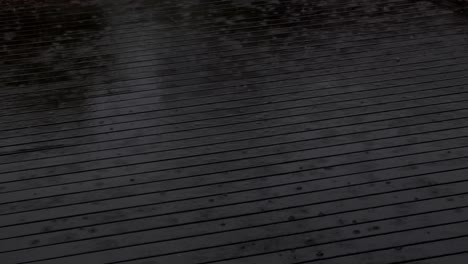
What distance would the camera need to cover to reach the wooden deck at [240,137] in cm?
340

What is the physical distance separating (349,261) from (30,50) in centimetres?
466

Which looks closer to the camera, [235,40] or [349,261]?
[349,261]

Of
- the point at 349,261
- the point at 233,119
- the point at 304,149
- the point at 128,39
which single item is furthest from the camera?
the point at 128,39

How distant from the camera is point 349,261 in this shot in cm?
317

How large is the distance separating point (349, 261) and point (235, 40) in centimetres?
369

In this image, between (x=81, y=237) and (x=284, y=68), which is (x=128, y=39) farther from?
(x=81, y=237)

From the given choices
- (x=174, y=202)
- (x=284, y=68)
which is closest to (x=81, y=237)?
(x=174, y=202)

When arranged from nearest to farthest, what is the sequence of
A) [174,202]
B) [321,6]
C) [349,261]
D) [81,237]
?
[349,261] → [81,237] → [174,202] → [321,6]

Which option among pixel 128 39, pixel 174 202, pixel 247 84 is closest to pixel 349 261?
pixel 174 202

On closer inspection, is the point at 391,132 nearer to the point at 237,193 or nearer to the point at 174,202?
the point at 237,193

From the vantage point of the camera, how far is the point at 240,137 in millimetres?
4484

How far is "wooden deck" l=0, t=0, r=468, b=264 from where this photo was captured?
3.40m

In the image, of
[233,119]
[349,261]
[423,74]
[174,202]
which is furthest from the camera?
[423,74]

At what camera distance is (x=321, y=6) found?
7.20 meters
